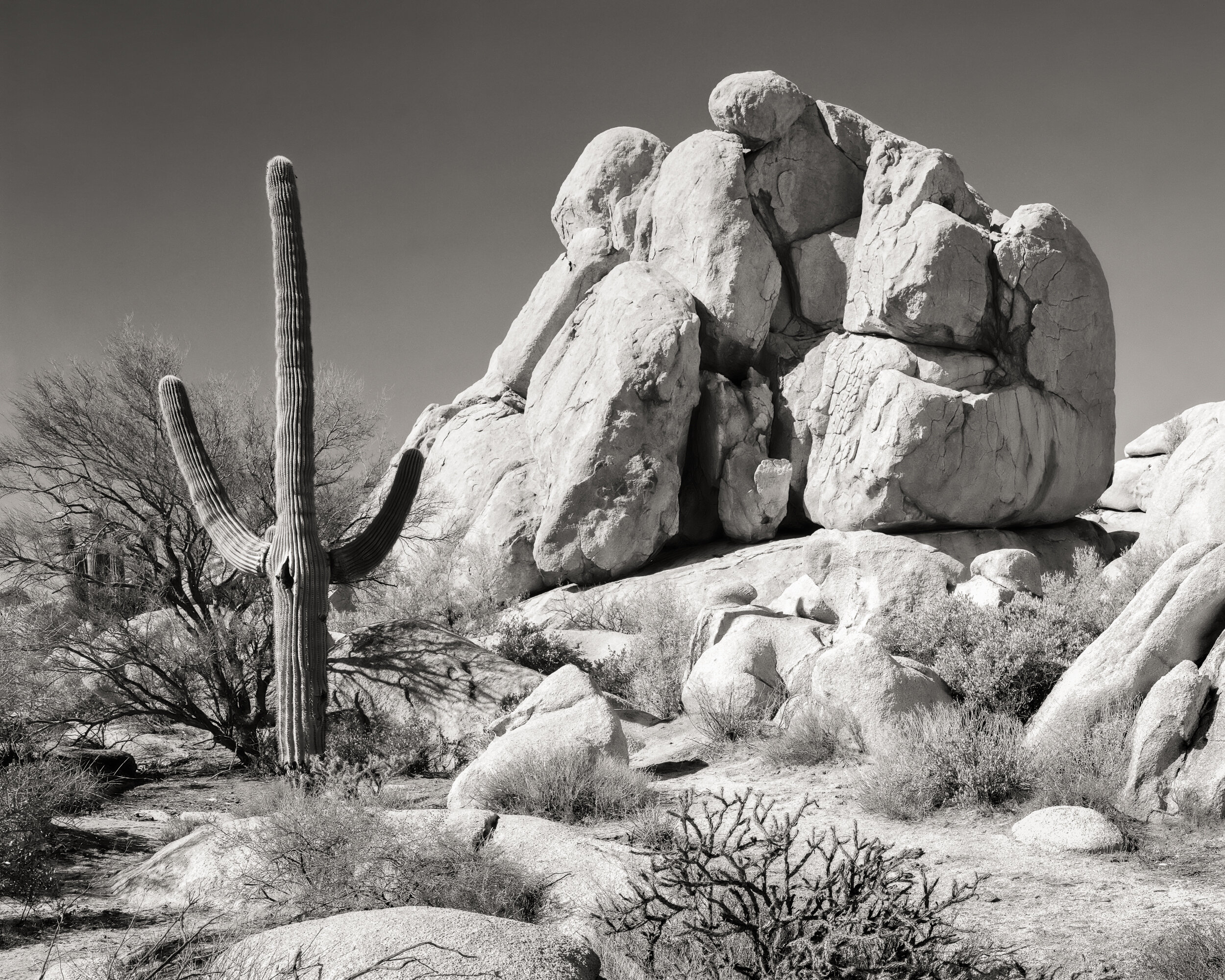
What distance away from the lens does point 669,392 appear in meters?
20.0

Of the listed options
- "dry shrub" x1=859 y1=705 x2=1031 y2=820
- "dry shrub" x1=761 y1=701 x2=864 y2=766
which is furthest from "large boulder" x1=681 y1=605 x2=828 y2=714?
"dry shrub" x1=859 y1=705 x2=1031 y2=820

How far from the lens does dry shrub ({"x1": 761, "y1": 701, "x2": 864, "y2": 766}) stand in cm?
920

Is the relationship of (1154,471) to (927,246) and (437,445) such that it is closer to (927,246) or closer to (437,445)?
(927,246)

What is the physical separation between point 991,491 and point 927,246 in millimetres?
4972

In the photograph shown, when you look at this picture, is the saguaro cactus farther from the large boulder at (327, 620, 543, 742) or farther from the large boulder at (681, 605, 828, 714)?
the large boulder at (681, 605, 828, 714)

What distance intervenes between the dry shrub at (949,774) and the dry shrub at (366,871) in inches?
123

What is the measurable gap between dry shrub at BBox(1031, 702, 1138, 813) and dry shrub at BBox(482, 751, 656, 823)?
306 centimetres

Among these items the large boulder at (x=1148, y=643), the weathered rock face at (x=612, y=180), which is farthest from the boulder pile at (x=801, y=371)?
the large boulder at (x=1148, y=643)

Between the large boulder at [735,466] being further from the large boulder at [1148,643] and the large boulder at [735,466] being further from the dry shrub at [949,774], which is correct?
the dry shrub at [949,774]

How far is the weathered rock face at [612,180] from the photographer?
84.3ft

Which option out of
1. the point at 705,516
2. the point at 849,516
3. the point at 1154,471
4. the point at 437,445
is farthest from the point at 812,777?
the point at 1154,471

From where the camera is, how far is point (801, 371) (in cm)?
2162

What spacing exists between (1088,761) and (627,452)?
43.7ft

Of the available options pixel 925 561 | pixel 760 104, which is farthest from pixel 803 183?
pixel 925 561
